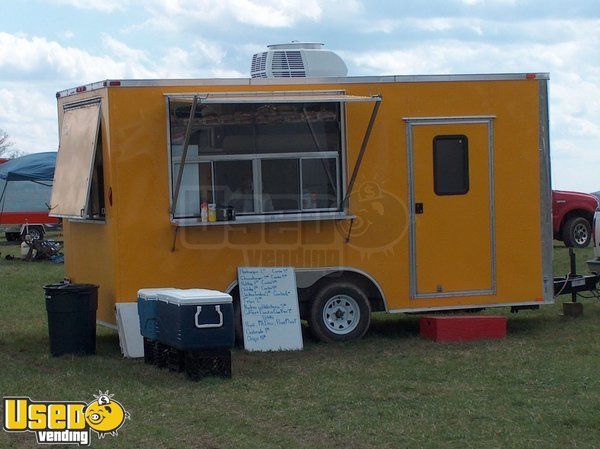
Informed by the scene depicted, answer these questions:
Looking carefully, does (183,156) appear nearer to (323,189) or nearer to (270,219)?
(270,219)

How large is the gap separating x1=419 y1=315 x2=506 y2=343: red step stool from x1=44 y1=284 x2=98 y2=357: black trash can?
12.1 ft

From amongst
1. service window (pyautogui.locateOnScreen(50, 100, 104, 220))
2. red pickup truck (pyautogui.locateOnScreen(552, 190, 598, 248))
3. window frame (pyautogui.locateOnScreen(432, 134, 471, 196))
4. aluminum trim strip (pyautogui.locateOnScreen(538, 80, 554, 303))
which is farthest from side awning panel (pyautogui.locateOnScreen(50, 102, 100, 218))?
red pickup truck (pyautogui.locateOnScreen(552, 190, 598, 248))

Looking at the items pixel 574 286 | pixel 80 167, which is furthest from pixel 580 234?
pixel 80 167

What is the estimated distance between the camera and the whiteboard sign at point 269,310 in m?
11.0

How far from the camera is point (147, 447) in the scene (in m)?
6.88

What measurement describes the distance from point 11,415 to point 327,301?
442 cm

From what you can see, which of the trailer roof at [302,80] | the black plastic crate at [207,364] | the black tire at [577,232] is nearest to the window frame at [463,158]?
the trailer roof at [302,80]

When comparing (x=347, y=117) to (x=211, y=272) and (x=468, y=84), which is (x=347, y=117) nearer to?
(x=468, y=84)

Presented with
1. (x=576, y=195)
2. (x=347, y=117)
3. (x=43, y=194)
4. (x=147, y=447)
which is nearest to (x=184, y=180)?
(x=347, y=117)

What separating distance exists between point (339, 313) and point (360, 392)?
290 cm

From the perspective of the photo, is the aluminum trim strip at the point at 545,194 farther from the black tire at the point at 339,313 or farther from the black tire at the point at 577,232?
the black tire at the point at 577,232

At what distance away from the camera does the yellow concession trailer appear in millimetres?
10688

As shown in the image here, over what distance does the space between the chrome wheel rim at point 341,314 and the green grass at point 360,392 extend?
254mm

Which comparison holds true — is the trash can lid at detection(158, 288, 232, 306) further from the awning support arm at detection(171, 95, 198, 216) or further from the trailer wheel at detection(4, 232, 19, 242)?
the trailer wheel at detection(4, 232, 19, 242)
